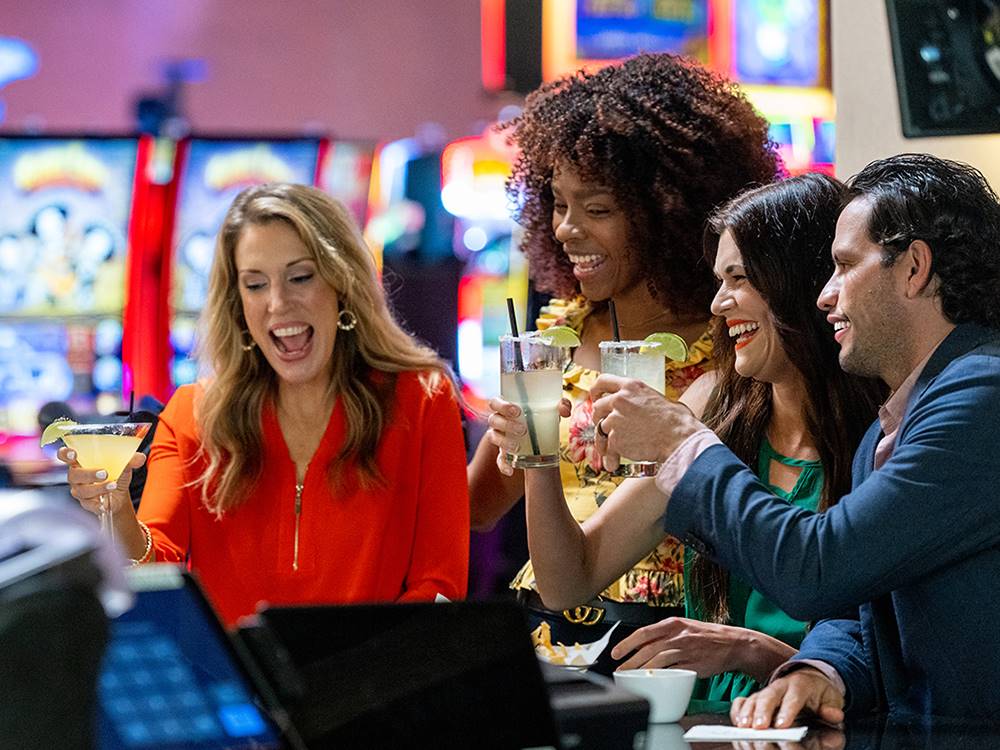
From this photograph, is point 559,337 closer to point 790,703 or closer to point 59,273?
point 790,703

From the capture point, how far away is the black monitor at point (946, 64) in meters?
3.23

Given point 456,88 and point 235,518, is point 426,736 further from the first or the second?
point 456,88

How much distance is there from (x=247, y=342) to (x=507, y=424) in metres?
0.99

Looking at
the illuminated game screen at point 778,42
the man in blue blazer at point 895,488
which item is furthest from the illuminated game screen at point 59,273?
the man in blue blazer at point 895,488

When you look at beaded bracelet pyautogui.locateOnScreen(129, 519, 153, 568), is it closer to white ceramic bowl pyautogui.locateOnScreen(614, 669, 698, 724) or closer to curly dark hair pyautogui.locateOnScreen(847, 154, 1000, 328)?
white ceramic bowl pyautogui.locateOnScreen(614, 669, 698, 724)

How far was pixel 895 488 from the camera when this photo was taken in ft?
6.40

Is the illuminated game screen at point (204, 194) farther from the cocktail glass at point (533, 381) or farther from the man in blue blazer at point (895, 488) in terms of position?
the man in blue blazer at point (895, 488)

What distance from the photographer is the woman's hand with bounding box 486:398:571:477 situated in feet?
7.91

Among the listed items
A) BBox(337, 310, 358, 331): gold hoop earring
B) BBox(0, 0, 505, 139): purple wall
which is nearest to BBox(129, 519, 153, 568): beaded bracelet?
BBox(337, 310, 358, 331): gold hoop earring

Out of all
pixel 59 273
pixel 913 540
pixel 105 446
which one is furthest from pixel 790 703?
pixel 59 273

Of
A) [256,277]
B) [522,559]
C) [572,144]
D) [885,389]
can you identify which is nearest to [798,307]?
[885,389]

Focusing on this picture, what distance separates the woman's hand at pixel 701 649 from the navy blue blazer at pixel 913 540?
0.26m

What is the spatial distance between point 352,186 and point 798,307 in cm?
555

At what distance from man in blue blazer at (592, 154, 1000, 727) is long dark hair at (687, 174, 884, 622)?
0.80 feet
